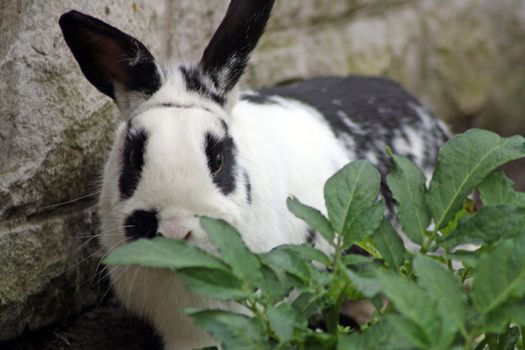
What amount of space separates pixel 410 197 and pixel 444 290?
0.50m

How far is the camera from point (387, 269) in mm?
2129

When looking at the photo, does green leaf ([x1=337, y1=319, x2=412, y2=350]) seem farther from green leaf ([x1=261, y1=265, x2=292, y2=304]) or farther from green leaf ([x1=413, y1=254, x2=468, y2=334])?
green leaf ([x1=261, y1=265, x2=292, y2=304])

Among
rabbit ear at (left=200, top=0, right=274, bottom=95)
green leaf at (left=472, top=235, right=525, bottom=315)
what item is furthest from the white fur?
green leaf at (left=472, top=235, right=525, bottom=315)

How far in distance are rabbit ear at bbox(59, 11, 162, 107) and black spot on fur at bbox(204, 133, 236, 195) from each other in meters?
0.33

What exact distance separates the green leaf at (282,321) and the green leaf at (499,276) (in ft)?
1.36

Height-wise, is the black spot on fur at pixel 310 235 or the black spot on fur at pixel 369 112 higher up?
the black spot on fur at pixel 369 112

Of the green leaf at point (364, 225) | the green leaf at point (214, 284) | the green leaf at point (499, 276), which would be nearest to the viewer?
the green leaf at point (499, 276)

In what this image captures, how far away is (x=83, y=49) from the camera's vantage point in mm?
2725

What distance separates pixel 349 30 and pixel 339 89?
1.70 meters

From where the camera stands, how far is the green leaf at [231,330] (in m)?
1.89

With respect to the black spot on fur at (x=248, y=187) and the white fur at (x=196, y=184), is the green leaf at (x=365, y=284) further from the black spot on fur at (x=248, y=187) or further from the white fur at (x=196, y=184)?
the black spot on fur at (x=248, y=187)

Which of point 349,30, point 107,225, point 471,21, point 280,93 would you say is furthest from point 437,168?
point 471,21

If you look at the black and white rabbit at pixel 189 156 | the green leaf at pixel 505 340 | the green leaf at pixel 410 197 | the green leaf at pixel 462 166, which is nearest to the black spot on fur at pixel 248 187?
the black and white rabbit at pixel 189 156

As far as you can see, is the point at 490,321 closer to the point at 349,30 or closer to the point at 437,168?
the point at 437,168
